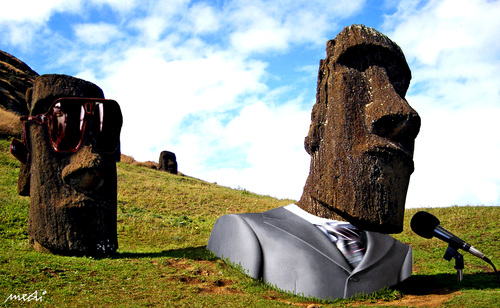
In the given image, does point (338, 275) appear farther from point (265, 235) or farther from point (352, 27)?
point (352, 27)

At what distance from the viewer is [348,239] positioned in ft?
18.6

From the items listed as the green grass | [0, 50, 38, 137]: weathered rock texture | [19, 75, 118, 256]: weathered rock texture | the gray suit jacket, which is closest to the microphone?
the gray suit jacket

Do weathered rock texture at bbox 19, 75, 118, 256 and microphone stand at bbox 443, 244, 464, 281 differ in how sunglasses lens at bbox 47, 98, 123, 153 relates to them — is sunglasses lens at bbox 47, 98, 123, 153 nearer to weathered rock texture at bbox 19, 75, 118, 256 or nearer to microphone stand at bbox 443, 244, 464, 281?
weathered rock texture at bbox 19, 75, 118, 256

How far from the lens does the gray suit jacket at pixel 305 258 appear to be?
532 centimetres

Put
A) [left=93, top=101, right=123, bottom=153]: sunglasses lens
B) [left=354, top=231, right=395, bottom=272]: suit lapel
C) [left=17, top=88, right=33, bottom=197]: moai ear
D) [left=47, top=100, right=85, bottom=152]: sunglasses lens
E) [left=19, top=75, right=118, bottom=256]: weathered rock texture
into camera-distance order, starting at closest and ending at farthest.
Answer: [left=354, top=231, right=395, bottom=272]: suit lapel
[left=19, top=75, right=118, bottom=256]: weathered rock texture
[left=47, top=100, right=85, bottom=152]: sunglasses lens
[left=93, top=101, right=123, bottom=153]: sunglasses lens
[left=17, top=88, right=33, bottom=197]: moai ear

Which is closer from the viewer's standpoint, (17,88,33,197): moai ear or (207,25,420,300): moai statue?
(207,25,420,300): moai statue

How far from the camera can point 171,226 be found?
11.8 m

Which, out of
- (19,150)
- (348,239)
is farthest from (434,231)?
(19,150)

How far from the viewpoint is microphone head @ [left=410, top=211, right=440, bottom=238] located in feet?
Result: 18.6

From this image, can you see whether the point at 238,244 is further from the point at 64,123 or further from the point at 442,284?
the point at 64,123

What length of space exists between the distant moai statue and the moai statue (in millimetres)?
22152

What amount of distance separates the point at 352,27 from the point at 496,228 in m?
8.03

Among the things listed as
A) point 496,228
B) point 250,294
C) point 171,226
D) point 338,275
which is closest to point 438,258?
point 496,228

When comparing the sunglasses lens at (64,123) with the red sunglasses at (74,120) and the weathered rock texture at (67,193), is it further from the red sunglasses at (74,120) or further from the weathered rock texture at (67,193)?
the weathered rock texture at (67,193)
